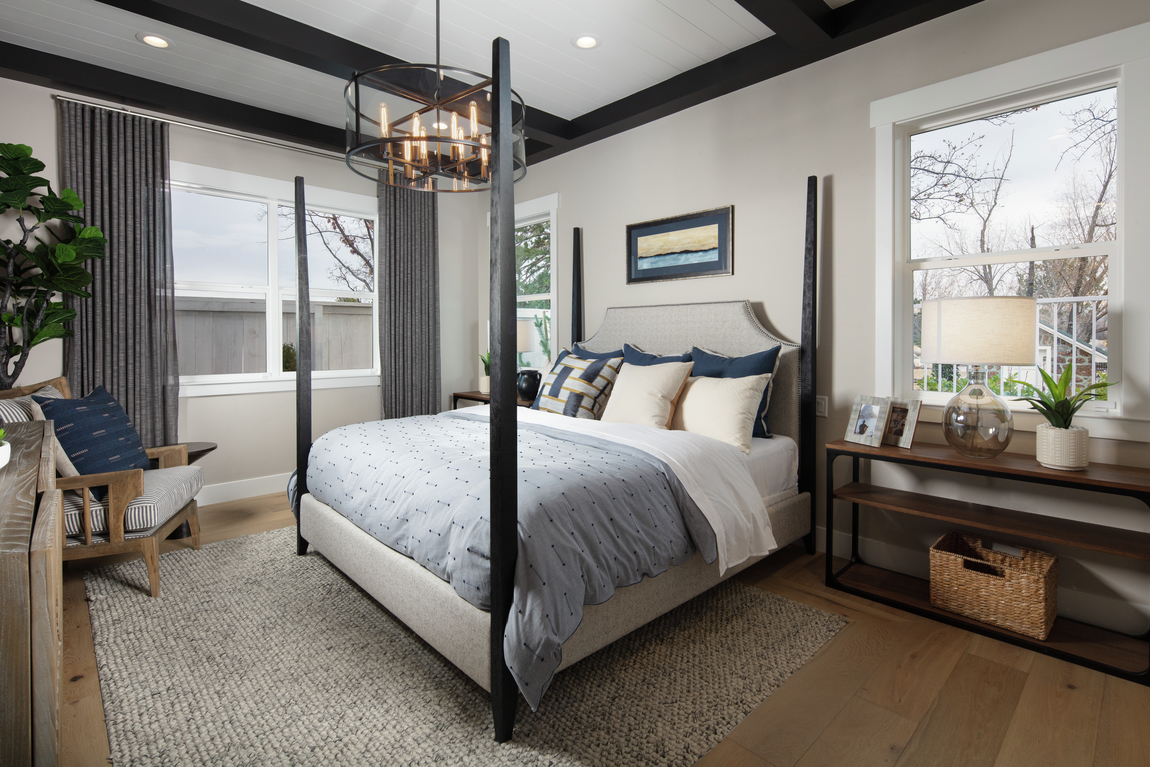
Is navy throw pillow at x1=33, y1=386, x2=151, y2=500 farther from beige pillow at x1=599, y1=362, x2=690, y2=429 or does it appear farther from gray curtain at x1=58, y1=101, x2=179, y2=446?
beige pillow at x1=599, y1=362, x2=690, y2=429

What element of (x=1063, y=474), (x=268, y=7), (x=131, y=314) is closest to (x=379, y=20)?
(x=268, y=7)

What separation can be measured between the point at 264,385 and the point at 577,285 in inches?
94.1

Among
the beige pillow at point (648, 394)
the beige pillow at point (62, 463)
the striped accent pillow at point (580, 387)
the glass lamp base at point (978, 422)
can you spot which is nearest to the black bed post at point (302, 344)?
the beige pillow at point (62, 463)

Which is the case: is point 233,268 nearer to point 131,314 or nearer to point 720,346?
point 131,314

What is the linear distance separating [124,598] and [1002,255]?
4142 mm

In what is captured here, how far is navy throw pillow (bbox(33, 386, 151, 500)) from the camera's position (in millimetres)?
2590

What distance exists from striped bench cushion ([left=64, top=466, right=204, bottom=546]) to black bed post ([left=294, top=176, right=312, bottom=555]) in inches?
21.9

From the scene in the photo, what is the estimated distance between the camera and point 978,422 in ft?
7.39

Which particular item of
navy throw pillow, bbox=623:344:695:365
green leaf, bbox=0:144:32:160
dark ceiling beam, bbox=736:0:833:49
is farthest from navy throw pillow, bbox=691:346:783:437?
green leaf, bbox=0:144:32:160

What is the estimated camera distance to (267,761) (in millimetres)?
1545

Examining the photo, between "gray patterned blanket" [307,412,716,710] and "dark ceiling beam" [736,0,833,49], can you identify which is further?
"dark ceiling beam" [736,0,833,49]

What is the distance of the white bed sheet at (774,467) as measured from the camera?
8.67 feet

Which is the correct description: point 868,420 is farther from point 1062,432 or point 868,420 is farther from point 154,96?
point 154,96

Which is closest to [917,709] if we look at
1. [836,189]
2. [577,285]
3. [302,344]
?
[836,189]
